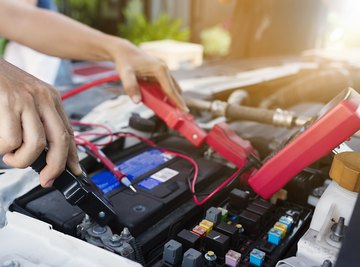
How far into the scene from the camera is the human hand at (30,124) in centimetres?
56

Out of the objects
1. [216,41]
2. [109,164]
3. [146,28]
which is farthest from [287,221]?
[216,41]

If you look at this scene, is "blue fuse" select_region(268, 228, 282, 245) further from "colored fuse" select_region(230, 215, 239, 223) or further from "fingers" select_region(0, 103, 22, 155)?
"fingers" select_region(0, 103, 22, 155)

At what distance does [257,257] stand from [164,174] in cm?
35

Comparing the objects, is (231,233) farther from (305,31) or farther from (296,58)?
(305,31)

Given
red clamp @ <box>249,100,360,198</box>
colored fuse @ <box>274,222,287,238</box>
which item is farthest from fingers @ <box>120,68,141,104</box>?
colored fuse @ <box>274,222,287,238</box>

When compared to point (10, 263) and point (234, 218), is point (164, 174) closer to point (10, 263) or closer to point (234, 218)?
point (234, 218)

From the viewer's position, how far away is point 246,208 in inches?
32.7

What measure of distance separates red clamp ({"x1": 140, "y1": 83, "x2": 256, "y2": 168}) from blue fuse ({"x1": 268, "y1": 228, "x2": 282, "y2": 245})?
0.24 m

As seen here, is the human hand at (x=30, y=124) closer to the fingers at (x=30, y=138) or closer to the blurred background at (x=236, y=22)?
the fingers at (x=30, y=138)

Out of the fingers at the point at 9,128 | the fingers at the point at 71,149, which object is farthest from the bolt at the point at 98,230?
the fingers at the point at 9,128

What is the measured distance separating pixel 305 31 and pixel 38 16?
6.90ft

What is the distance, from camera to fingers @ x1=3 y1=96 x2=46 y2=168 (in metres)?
0.57

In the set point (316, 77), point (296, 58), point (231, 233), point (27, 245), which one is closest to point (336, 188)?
point (231, 233)

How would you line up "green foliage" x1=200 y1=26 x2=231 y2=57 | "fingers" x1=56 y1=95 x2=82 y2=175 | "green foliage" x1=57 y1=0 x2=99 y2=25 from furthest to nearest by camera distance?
1. "green foliage" x1=200 y1=26 x2=231 y2=57
2. "green foliage" x1=57 y1=0 x2=99 y2=25
3. "fingers" x1=56 y1=95 x2=82 y2=175
